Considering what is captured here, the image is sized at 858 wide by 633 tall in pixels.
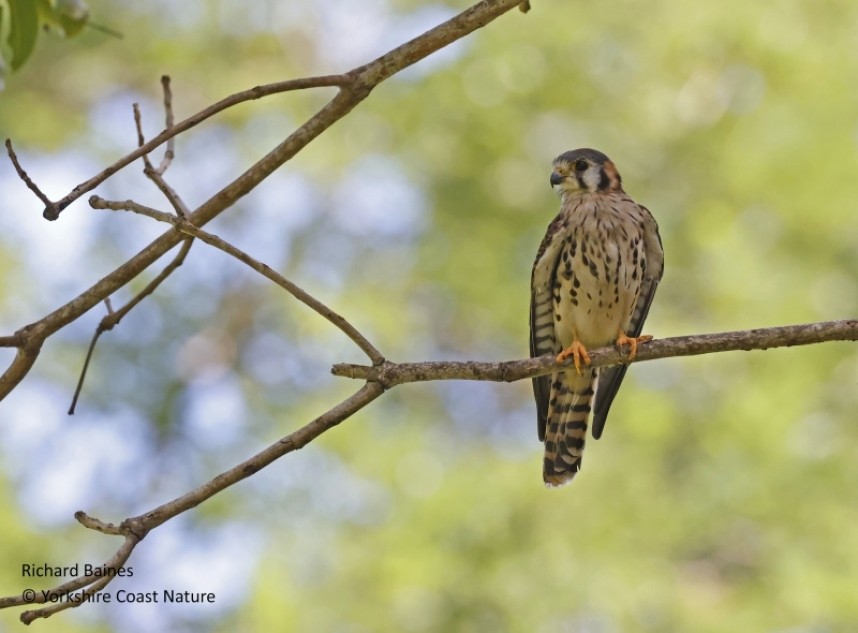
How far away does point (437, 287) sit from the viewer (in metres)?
10.4

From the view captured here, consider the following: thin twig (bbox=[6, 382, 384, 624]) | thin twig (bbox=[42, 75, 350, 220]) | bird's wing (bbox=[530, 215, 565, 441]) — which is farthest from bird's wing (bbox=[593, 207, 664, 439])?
thin twig (bbox=[6, 382, 384, 624])

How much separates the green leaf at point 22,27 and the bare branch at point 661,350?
993mm

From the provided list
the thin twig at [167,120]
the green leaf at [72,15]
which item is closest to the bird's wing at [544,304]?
the thin twig at [167,120]

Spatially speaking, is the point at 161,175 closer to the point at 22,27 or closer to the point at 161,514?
the point at 22,27

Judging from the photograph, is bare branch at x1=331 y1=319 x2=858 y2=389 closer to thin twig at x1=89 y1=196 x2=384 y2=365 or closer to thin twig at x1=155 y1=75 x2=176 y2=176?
thin twig at x1=89 y1=196 x2=384 y2=365

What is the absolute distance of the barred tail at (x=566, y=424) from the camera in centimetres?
467

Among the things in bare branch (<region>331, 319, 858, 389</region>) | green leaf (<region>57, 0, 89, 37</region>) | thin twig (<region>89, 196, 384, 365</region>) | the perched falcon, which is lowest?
bare branch (<region>331, 319, 858, 389</region>)

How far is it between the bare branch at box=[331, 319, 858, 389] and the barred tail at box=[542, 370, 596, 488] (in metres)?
1.83

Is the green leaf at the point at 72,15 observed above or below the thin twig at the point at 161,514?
above

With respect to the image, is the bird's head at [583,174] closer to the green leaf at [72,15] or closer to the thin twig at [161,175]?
the thin twig at [161,175]

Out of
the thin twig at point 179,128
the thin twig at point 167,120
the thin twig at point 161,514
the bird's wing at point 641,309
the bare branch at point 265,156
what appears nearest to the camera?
the thin twig at point 161,514

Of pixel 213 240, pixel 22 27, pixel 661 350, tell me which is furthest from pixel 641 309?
pixel 22 27

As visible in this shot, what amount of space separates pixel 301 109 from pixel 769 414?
15.7ft

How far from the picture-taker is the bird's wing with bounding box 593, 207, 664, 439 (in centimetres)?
459
